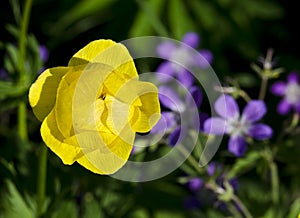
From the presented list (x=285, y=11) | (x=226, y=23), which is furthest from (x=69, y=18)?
(x=285, y=11)

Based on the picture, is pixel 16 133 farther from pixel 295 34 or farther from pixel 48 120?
pixel 295 34

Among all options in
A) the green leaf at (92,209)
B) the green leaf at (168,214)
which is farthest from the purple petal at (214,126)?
the green leaf at (168,214)

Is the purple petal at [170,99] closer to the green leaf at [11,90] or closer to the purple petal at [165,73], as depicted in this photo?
the purple petal at [165,73]

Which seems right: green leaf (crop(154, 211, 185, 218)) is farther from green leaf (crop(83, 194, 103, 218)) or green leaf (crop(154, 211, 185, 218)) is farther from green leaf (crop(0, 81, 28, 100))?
green leaf (crop(0, 81, 28, 100))

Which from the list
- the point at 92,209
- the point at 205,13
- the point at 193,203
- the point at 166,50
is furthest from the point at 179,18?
the point at 92,209

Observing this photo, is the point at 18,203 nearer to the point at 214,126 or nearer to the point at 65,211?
the point at 65,211
